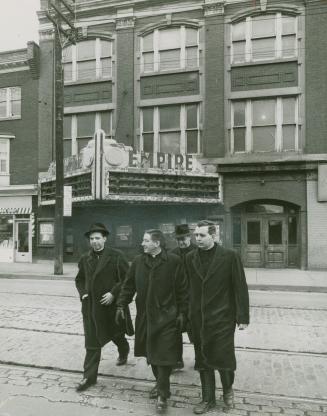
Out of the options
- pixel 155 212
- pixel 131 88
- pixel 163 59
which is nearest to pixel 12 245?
pixel 155 212

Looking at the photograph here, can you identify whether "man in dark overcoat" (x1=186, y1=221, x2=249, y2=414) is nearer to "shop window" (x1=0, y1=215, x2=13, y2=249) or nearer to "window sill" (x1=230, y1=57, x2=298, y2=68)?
"window sill" (x1=230, y1=57, x2=298, y2=68)

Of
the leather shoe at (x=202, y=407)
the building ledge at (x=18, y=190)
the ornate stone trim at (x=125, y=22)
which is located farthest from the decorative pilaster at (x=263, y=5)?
the leather shoe at (x=202, y=407)

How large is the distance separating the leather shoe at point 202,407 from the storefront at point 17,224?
1679 centimetres

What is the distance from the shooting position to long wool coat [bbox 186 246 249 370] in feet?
13.4

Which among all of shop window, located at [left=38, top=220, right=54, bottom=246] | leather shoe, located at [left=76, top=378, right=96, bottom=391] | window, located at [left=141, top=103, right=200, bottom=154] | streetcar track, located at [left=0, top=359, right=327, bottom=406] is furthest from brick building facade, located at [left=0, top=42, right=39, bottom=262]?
leather shoe, located at [left=76, top=378, right=96, bottom=391]

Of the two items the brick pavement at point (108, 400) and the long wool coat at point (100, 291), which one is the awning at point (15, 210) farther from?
the long wool coat at point (100, 291)

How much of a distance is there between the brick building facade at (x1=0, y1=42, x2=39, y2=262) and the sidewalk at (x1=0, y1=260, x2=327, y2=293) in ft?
7.53

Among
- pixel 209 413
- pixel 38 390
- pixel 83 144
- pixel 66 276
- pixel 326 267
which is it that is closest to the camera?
pixel 209 413

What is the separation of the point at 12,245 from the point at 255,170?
11.7 m

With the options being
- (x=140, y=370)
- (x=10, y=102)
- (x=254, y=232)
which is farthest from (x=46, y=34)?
(x=140, y=370)

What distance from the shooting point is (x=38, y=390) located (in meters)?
4.58

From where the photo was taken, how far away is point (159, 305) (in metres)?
4.23

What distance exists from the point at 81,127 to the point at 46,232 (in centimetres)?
504

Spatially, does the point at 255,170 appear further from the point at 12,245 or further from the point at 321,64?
the point at 12,245
